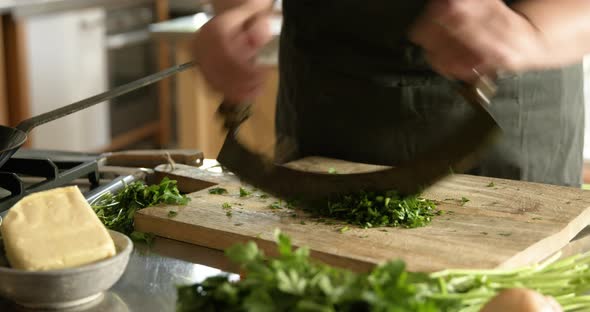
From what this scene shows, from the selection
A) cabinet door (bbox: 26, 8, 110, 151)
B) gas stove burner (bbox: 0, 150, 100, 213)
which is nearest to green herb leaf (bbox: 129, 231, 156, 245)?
gas stove burner (bbox: 0, 150, 100, 213)

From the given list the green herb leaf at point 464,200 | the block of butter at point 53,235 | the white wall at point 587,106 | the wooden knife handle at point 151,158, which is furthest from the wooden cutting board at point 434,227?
the white wall at point 587,106

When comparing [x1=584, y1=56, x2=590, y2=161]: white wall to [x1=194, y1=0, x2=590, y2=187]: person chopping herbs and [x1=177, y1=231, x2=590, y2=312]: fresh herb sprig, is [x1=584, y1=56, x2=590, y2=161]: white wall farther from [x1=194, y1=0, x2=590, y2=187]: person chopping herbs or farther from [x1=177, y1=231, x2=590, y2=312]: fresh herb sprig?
[x1=177, y1=231, x2=590, y2=312]: fresh herb sprig

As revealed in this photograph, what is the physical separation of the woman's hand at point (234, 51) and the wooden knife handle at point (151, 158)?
31 centimetres

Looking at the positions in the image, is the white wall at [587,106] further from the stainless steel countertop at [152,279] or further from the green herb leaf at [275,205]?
the stainless steel countertop at [152,279]

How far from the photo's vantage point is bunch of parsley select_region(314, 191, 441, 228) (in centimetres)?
127

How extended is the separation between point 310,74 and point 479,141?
1.75 feet

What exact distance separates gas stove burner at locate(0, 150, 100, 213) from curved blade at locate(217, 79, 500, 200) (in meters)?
0.23

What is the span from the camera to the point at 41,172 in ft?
4.48

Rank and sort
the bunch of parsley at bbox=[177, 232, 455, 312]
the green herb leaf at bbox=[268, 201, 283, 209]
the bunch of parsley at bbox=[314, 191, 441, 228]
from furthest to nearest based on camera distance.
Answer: the green herb leaf at bbox=[268, 201, 283, 209], the bunch of parsley at bbox=[314, 191, 441, 228], the bunch of parsley at bbox=[177, 232, 455, 312]

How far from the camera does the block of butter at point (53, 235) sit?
38.7 inches

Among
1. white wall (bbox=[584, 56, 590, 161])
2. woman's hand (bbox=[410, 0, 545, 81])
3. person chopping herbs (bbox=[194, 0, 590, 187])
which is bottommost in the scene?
white wall (bbox=[584, 56, 590, 161])

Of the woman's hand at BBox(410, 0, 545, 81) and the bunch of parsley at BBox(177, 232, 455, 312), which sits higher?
the woman's hand at BBox(410, 0, 545, 81)

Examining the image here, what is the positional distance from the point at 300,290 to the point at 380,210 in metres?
0.50

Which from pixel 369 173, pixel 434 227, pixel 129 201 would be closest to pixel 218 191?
pixel 129 201
